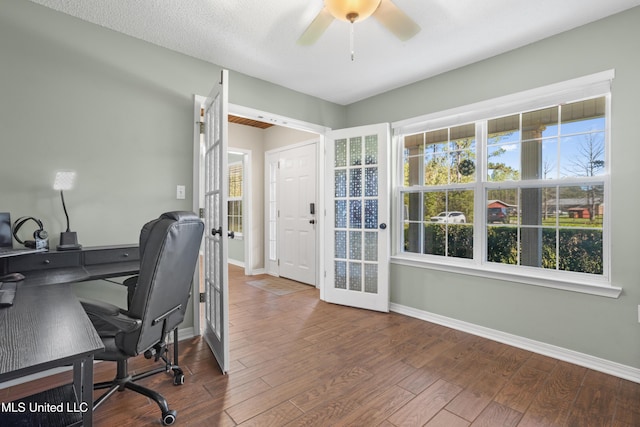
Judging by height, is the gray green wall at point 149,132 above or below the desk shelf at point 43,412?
above

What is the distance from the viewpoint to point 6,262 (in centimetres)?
189

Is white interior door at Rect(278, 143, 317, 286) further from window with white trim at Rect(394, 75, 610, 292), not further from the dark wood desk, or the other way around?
the dark wood desk

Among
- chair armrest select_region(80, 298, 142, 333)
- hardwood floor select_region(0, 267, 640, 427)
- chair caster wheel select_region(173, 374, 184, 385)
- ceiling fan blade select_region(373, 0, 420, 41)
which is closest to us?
chair armrest select_region(80, 298, 142, 333)

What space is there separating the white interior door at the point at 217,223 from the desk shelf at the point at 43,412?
3.78ft

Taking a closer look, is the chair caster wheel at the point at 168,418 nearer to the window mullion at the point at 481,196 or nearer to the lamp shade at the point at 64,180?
the lamp shade at the point at 64,180

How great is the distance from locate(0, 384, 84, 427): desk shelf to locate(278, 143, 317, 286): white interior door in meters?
3.70

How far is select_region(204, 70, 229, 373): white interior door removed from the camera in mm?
2205

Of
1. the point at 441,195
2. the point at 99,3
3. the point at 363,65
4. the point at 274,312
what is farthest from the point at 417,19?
the point at 274,312

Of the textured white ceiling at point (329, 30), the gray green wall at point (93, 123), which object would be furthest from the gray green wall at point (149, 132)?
the textured white ceiling at point (329, 30)

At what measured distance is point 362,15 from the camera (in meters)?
1.77

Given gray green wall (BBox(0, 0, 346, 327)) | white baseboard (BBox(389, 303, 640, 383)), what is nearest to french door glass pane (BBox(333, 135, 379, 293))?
white baseboard (BBox(389, 303, 640, 383))

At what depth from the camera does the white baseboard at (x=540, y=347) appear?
2.18m

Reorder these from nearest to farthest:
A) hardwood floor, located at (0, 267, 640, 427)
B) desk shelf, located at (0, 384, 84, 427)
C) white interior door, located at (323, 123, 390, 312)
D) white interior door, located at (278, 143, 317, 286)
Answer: desk shelf, located at (0, 384, 84, 427) → hardwood floor, located at (0, 267, 640, 427) → white interior door, located at (323, 123, 390, 312) → white interior door, located at (278, 143, 317, 286)

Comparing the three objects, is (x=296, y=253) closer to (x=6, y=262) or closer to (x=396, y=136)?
(x=396, y=136)
